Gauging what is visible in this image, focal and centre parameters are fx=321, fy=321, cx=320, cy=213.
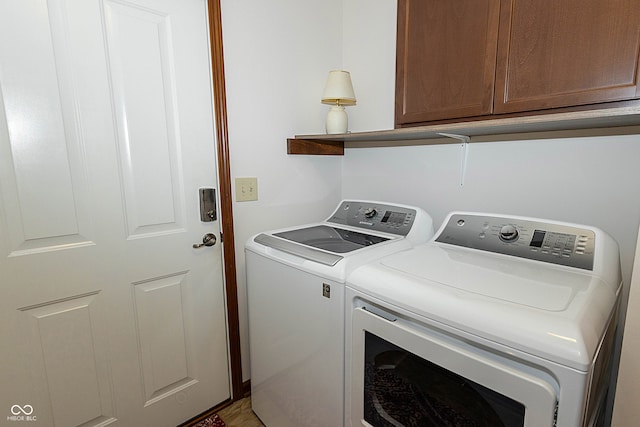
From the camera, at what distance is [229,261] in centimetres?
162

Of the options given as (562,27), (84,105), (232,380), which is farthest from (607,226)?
(84,105)

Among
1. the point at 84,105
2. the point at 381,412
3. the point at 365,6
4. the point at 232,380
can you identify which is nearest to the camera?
the point at 381,412

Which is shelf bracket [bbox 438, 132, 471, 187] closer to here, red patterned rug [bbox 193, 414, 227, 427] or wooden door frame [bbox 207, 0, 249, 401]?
wooden door frame [bbox 207, 0, 249, 401]

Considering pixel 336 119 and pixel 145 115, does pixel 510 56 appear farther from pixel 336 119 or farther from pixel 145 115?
pixel 145 115

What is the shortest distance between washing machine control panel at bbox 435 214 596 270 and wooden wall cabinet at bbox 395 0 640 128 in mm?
403

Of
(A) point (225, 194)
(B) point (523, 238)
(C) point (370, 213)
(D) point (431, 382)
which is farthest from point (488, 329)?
(A) point (225, 194)

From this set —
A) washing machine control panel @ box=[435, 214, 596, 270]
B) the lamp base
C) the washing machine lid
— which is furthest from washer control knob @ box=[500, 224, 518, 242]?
the lamp base

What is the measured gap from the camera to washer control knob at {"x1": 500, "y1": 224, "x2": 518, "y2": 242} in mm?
1165

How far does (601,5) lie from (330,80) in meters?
1.08

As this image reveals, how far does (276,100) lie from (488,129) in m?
1.05

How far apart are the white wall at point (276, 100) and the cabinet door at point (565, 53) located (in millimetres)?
1047

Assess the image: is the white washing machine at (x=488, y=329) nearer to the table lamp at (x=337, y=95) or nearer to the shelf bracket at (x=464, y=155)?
the shelf bracket at (x=464, y=155)

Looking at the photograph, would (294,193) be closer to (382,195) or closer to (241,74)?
(382,195)

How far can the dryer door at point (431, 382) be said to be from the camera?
0.70 m
